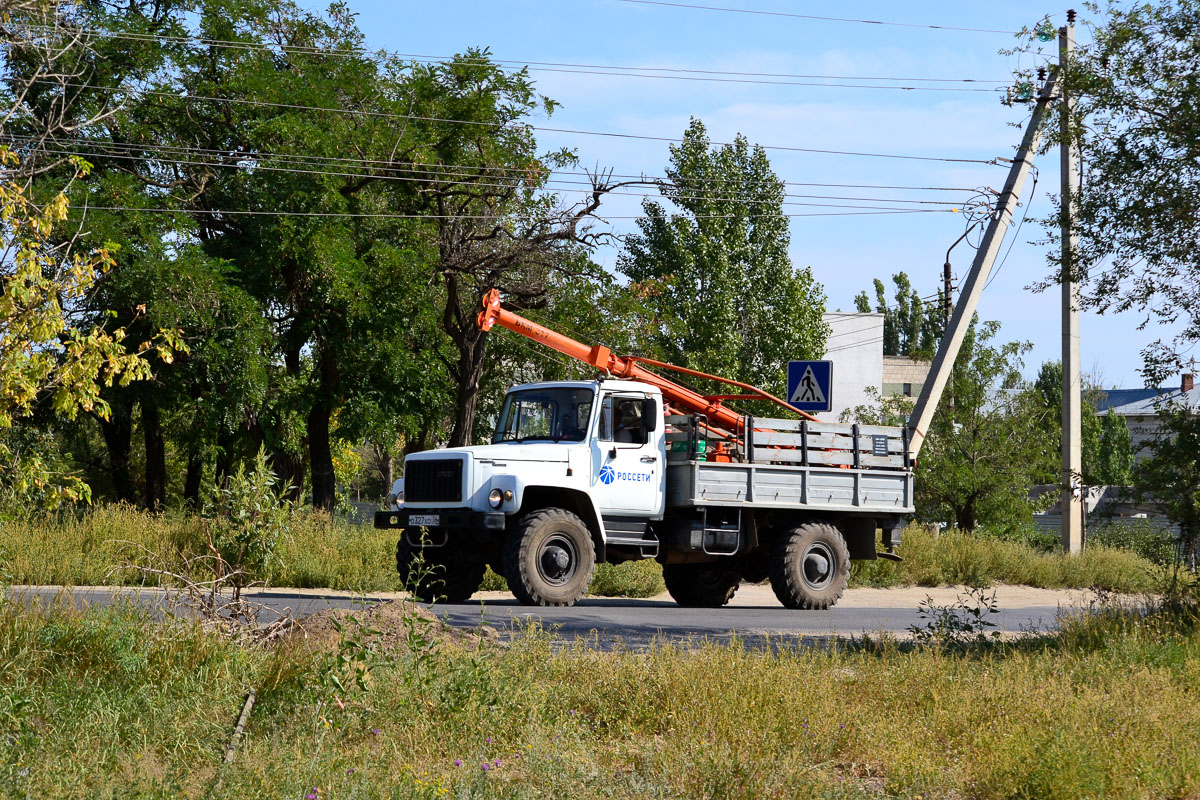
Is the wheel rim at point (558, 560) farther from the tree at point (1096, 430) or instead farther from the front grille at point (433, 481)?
the tree at point (1096, 430)

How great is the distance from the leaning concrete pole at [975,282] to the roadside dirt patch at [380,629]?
43.5ft

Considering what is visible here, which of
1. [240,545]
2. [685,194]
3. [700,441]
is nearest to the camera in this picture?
[240,545]

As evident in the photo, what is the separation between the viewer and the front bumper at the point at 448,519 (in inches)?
528

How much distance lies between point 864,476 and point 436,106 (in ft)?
42.2

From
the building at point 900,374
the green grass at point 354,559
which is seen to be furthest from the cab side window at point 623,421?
the building at point 900,374


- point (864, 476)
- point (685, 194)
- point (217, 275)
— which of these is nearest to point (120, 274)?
point (217, 275)

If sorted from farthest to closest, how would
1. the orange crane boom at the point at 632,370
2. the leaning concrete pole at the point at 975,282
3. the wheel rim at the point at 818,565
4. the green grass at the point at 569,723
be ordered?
the leaning concrete pole at the point at 975,282 < the orange crane boom at the point at 632,370 < the wheel rim at the point at 818,565 < the green grass at the point at 569,723

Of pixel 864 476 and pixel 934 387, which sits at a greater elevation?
pixel 934 387

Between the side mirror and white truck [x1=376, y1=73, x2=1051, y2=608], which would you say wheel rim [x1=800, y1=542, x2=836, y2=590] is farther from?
the side mirror

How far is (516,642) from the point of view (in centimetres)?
787

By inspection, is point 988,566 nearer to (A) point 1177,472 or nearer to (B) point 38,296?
(A) point 1177,472

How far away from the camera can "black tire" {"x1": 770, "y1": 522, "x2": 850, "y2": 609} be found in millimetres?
15273

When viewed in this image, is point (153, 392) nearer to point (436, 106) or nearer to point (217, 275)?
point (217, 275)

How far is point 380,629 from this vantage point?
767 centimetres
